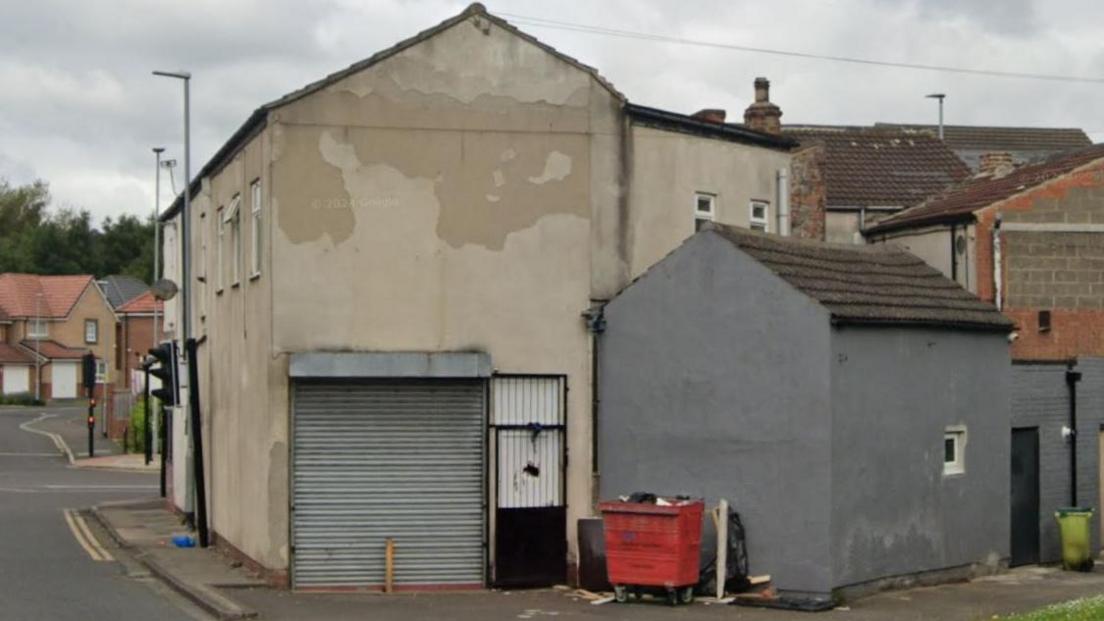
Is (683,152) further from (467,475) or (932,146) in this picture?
(932,146)

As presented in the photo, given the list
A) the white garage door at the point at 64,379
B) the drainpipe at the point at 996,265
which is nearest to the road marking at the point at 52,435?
the white garage door at the point at 64,379

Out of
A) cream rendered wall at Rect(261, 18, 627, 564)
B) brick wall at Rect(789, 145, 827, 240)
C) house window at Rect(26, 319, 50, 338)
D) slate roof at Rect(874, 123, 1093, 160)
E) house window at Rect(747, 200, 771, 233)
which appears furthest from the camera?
house window at Rect(26, 319, 50, 338)

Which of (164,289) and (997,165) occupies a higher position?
(997,165)

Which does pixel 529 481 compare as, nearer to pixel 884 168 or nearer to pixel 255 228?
pixel 255 228

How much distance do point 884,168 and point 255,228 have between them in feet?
55.5

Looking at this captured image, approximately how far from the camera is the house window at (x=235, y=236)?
2356 cm

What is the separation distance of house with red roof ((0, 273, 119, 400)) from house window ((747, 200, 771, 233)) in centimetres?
8682

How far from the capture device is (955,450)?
2128 cm

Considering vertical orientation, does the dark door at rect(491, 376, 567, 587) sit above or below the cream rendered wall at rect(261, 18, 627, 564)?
below

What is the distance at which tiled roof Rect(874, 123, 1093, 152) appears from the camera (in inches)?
2672

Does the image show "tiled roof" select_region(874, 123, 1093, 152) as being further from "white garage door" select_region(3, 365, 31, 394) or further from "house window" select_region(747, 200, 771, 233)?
"white garage door" select_region(3, 365, 31, 394)

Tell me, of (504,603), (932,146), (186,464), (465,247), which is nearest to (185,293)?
(186,464)

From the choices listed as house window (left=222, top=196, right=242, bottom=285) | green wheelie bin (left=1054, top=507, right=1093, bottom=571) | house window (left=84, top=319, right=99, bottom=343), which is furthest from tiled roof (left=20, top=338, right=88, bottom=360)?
green wheelie bin (left=1054, top=507, right=1093, bottom=571)

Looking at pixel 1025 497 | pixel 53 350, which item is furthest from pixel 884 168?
pixel 53 350
